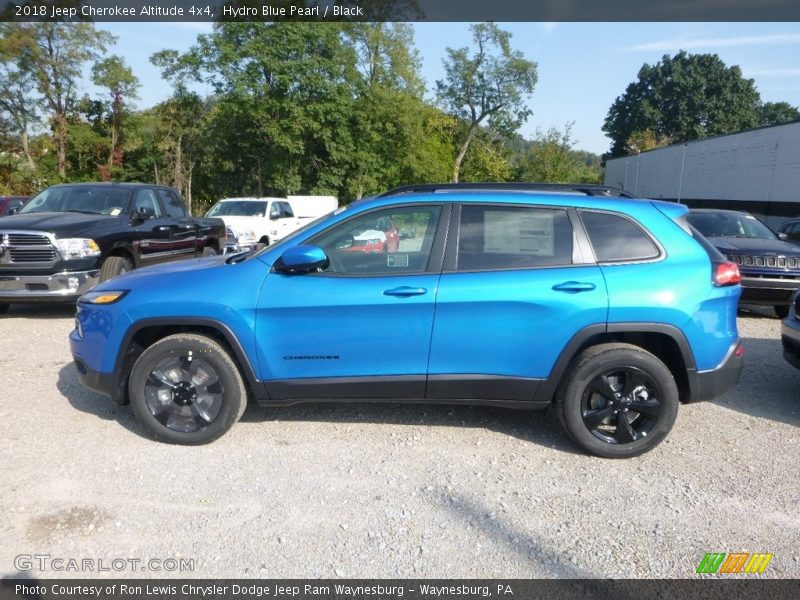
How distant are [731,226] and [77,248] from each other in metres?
10.1

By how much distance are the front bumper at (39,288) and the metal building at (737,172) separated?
15.6 meters

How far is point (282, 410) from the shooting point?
182 inches

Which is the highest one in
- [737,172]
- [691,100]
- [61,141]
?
[691,100]

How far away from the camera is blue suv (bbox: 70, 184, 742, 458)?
3.76 m

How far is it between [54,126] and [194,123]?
8.18 meters

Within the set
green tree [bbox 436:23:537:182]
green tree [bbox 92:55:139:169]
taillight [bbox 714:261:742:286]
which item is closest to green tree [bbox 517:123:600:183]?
green tree [bbox 436:23:537:182]

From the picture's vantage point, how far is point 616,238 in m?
3.91

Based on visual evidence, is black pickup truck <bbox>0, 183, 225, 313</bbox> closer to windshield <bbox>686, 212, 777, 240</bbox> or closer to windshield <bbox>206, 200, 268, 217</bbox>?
windshield <bbox>206, 200, 268, 217</bbox>

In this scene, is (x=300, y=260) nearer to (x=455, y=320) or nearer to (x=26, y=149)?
(x=455, y=320)

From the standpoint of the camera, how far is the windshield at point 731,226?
31.6 feet

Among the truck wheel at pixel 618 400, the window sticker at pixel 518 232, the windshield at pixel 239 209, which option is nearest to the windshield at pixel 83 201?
the windshield at pixel 239 209

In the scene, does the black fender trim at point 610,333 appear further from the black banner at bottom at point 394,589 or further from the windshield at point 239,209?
the windshield at point 239,209

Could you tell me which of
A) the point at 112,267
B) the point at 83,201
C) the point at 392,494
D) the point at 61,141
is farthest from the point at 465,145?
the point at 392,494

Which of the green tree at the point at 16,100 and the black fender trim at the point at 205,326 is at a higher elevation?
the green tree at the point at 16,100
